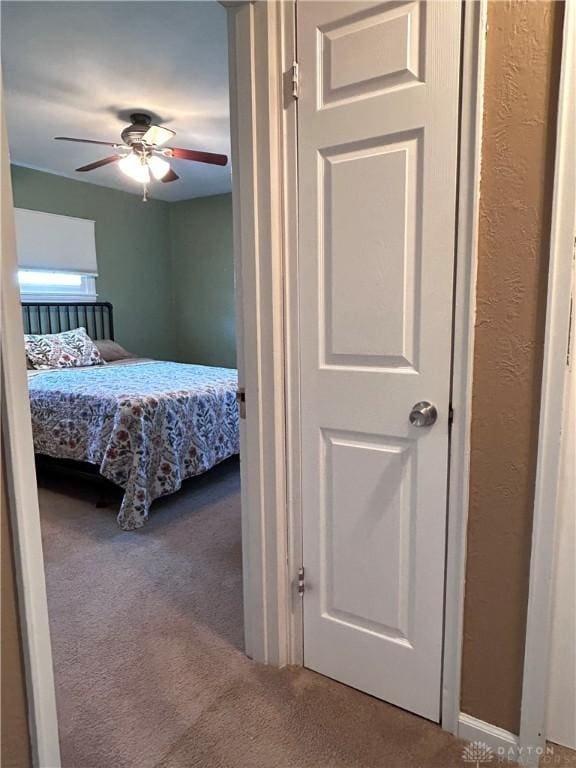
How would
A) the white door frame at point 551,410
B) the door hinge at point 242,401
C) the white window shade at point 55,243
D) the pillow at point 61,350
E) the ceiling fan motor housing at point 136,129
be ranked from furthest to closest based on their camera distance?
the white window shade at point 55,243
the pillow at point 61,350
the ceiling fan motor housing at point 136,129
the door hinge at point 242,401
the white door frame at point 551,410

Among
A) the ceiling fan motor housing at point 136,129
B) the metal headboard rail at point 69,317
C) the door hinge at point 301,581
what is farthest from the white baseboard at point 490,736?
the metal headboard rail at point 69,317

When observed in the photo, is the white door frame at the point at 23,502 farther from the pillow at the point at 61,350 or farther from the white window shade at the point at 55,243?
the white window shade at the point at 55,243

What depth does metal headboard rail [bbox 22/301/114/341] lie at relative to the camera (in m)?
4.42

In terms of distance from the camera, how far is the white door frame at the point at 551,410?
3.38 feet

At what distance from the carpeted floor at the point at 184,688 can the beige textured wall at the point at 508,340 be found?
307mm

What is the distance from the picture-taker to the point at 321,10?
1281 mm

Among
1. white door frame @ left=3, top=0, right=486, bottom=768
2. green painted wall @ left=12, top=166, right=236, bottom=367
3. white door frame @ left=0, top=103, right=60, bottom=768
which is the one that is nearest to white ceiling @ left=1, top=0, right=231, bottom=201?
white door frame @ left=3, top=0, right=486, bottom=768

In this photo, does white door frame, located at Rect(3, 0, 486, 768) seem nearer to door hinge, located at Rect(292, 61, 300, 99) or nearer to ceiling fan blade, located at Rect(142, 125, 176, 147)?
door hinge, located at Rect(292, 61, 300, 99)

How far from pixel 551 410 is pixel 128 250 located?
506 cm

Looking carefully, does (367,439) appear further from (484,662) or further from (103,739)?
(103,739)

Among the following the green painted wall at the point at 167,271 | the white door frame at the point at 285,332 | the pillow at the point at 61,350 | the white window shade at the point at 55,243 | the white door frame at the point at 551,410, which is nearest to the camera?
the white door frame at the point at 551,410

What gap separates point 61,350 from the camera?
412cm

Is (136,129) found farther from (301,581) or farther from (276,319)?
(301,581)

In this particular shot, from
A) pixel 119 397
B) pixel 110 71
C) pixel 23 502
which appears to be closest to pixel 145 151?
pixel 110 71
